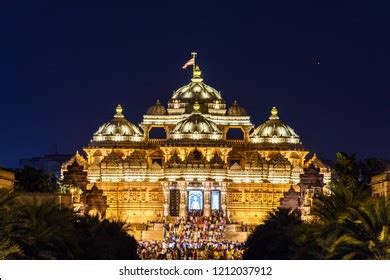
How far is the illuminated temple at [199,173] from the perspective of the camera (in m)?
149

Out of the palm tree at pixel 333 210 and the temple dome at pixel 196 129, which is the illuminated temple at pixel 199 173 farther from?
the palm tree at pixel 333 210

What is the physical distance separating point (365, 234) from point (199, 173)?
314ft

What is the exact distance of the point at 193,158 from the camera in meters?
150

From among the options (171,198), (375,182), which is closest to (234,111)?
(171,198)

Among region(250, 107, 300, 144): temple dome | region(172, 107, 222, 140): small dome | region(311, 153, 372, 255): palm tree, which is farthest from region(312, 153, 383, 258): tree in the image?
region(250, 107, 300, 144): temple dome

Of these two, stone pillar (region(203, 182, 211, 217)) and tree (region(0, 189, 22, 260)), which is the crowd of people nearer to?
stone pillar (region(203, 182, 211, 217))

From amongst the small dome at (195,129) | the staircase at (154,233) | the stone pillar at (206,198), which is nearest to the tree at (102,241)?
the staircase at (154,233)

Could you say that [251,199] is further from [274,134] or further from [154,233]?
[154,233]

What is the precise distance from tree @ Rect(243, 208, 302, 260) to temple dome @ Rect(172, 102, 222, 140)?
55.7 meters

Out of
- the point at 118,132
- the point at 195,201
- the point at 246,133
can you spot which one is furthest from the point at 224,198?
the point at 118,132

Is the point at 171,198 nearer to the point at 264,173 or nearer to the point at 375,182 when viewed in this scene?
the point at 264,173

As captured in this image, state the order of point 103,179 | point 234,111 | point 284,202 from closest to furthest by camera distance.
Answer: point 284,202, point 103,179, point 234,111

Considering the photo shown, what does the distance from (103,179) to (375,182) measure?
64.8m

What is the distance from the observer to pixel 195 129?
153m
